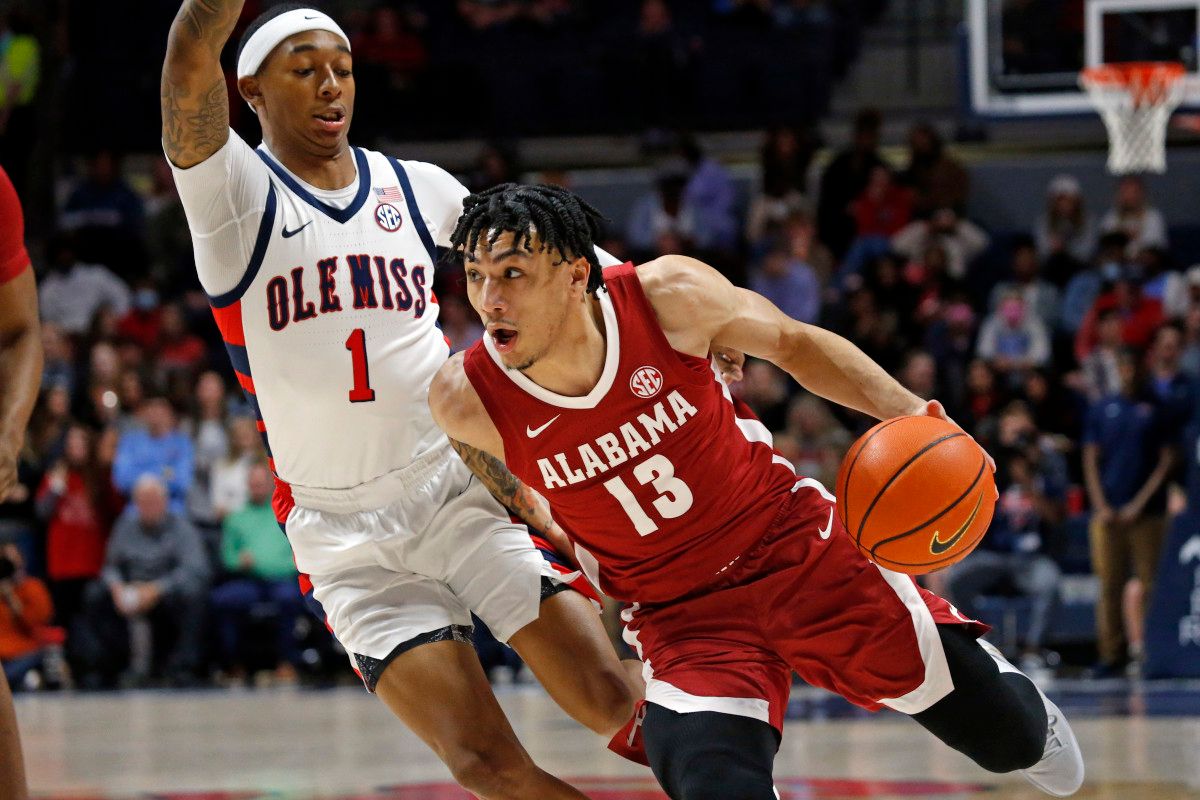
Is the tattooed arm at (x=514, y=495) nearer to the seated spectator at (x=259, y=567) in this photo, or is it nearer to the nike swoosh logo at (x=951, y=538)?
the nike swoosh logo at (x=951, y=538)

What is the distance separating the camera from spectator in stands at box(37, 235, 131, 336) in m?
14.6

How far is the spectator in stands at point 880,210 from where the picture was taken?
14.2m

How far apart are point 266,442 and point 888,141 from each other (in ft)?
40.0

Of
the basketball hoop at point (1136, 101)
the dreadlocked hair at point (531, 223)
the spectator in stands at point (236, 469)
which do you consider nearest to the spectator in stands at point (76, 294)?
the spectator in stands at point (236, 469)

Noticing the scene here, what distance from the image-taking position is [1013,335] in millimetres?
12859

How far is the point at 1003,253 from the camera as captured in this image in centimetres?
1462

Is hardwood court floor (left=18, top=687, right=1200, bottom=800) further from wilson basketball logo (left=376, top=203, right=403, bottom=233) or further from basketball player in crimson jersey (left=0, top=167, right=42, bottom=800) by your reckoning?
basketball player in crimson jersey (left=0, top=167, right=42, bottom=800)

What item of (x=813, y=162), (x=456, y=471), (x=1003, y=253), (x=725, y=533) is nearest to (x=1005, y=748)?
(x=725, y=533)

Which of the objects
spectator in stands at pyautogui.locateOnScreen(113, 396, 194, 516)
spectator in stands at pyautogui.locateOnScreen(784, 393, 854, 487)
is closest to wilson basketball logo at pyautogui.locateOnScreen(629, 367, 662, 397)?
spectator in stands at pyautogui.locateOnScreen(784, 393, 854, 487)

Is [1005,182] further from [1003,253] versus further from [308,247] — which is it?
[308,247]

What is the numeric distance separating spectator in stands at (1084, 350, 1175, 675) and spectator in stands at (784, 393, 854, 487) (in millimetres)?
1710

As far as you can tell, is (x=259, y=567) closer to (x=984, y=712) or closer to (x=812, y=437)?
(x=812, y=437)

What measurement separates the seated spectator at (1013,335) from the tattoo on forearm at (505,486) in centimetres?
826

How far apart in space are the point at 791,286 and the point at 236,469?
452cm
